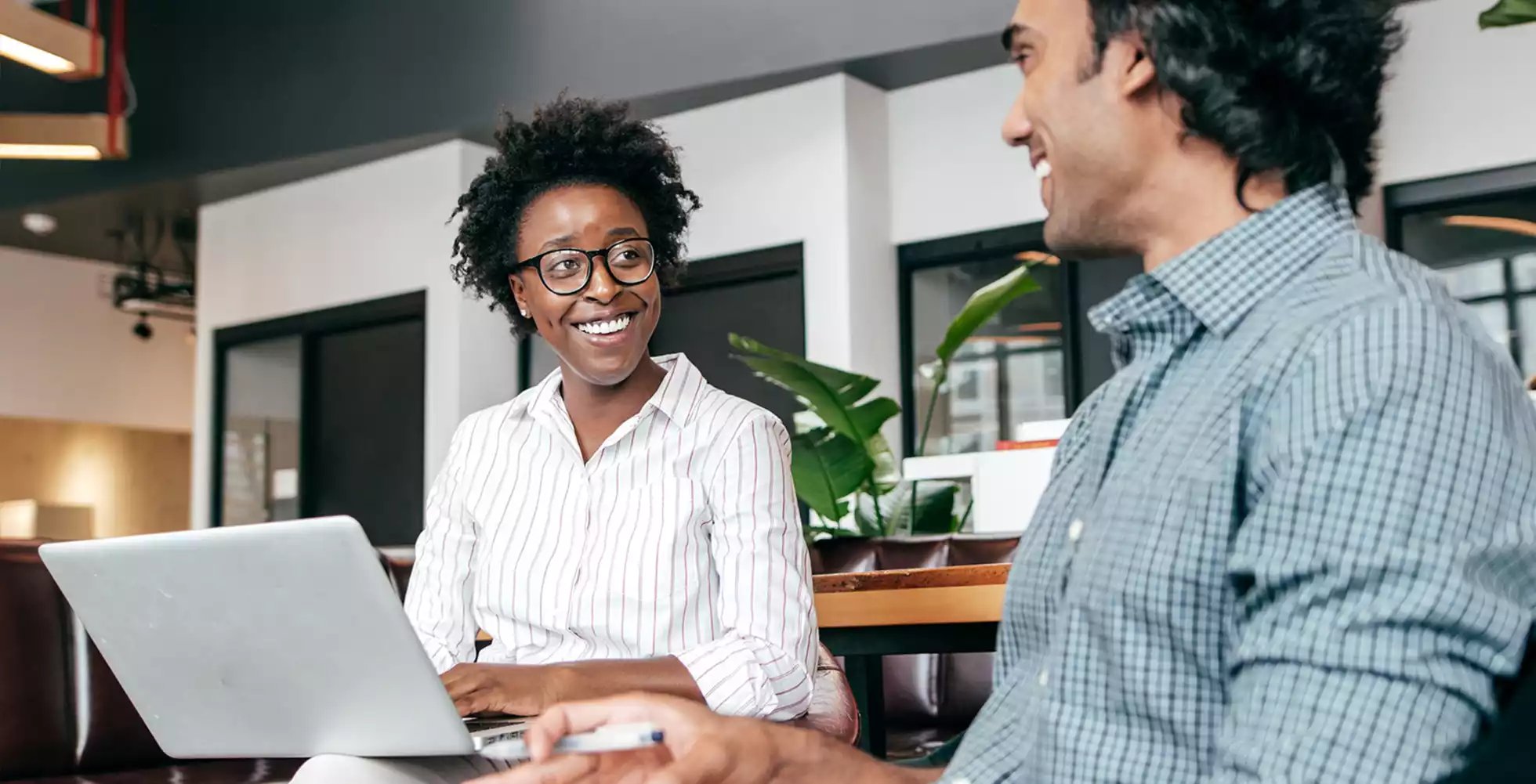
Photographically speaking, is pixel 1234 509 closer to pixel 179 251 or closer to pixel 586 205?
pixel 586 205

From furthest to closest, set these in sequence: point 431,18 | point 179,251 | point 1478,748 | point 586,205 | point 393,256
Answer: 1. point 179,251
2. point 393,256
3. point 431,18
4. point 586,205
5. point 1478,748

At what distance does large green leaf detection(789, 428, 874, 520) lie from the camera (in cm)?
368

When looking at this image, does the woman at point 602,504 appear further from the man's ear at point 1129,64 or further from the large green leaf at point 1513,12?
the large green leaf at point 1513,12

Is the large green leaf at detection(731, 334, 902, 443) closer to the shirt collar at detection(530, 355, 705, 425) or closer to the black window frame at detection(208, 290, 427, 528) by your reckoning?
the shirt collar at detection(530, 355, 705, 425)

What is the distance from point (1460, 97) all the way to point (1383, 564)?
4393mm

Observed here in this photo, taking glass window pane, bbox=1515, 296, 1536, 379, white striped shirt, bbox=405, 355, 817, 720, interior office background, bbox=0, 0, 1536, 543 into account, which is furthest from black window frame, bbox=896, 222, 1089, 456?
white striped shirt, bbox=405, 355, 817, 720

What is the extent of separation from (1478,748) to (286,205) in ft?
22.5

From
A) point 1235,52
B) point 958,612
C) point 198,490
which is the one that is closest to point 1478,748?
point 1235,52

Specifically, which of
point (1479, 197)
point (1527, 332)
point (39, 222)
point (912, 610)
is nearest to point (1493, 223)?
point (1479, 197)

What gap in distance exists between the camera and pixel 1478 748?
2.25ft

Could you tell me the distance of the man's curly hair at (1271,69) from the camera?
878 millimetres

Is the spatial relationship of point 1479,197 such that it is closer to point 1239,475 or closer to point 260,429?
point 1239,475

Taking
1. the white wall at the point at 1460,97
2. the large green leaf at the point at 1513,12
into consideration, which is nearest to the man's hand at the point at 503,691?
the large green leaf at the point at 1513,12

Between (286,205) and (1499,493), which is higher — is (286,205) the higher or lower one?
the higher one
